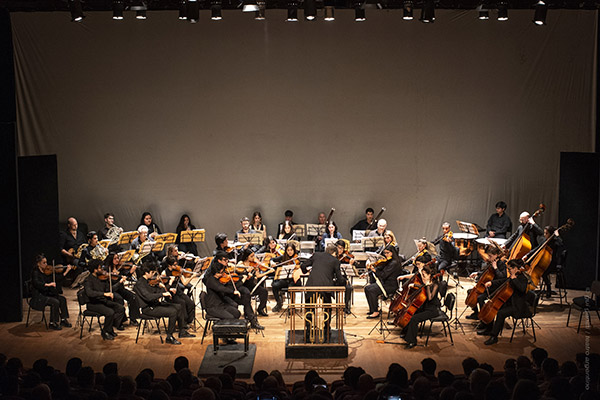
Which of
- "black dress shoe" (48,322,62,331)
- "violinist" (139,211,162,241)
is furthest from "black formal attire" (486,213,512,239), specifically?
"black dress shoe" (48,322,62,331)

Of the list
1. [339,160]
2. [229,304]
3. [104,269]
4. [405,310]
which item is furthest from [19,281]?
[339,160]

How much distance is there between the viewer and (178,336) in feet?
33.9

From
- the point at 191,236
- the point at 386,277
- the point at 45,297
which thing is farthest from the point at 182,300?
the point at 386,277

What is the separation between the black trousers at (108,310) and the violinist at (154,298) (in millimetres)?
548

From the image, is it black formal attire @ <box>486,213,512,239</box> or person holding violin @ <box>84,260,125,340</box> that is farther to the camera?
black formal attire @ <box>486,213,512,239</box>

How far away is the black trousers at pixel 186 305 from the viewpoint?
34.5 feet

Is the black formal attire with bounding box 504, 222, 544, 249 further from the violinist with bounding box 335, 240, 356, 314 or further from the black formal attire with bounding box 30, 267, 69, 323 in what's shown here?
the black formal attire with bounding box 30, 267, 69, 323

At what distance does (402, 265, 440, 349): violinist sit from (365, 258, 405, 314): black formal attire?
129 cm

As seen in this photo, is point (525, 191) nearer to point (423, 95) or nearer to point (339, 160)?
point (423, 95)

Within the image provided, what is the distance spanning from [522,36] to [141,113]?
28.4 feet

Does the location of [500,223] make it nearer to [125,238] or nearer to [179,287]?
[179,287]

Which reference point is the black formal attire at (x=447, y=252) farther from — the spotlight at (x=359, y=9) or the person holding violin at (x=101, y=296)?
the person holding violin at (x=101, y=296)

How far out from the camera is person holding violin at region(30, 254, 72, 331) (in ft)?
34.4

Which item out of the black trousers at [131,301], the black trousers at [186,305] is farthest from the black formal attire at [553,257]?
the black trousers at [131,301]
